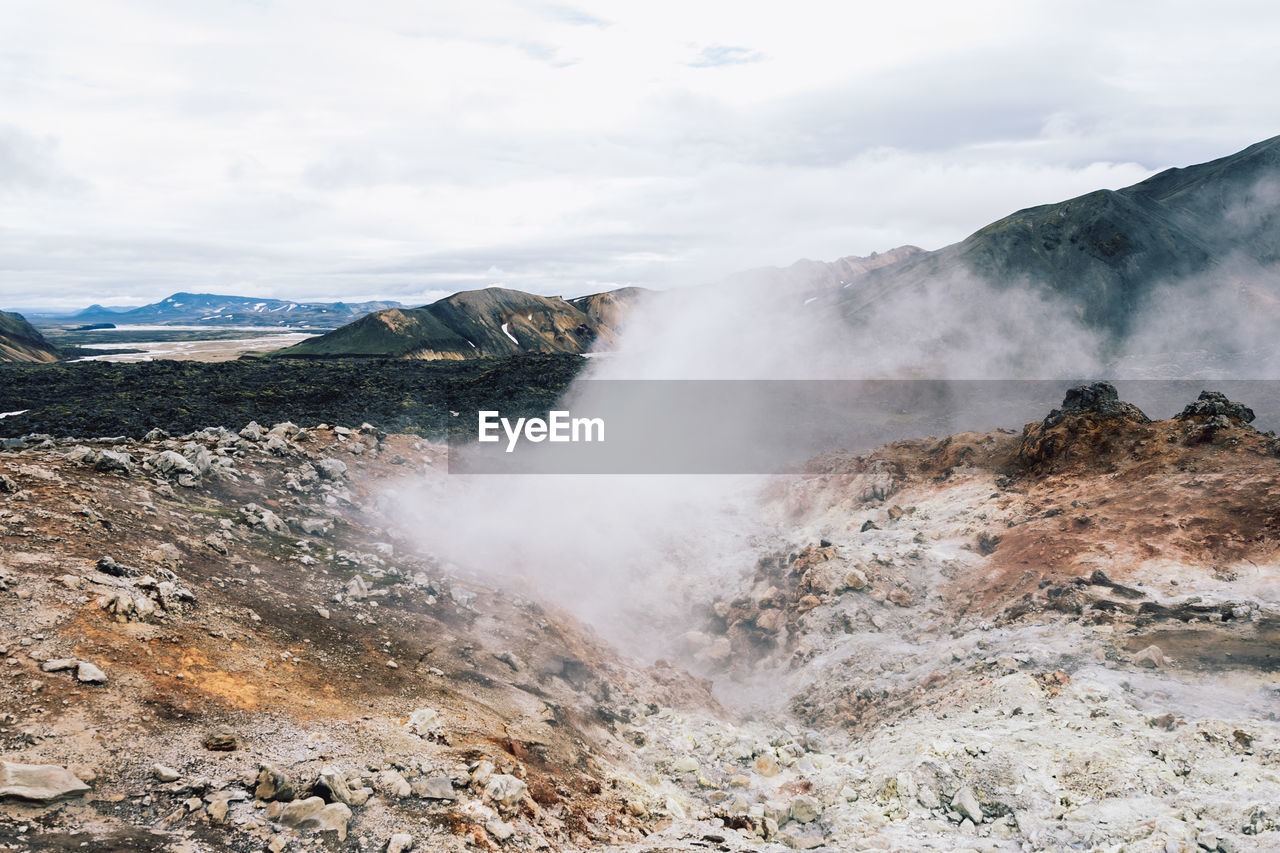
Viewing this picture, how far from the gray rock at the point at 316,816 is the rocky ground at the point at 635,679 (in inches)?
0.7

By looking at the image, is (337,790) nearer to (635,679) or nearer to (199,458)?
(635,679)

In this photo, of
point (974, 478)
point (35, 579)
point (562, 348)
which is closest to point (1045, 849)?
point (35, 579)

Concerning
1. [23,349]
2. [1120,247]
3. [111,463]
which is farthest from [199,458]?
[23,349]

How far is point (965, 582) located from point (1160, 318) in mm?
76189

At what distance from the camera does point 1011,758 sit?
8070 mm

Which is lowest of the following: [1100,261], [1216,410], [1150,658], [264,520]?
[1150,658]

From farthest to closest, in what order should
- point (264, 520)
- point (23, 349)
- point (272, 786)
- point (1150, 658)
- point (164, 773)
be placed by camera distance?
point (23, 349), point (264, 520), point (1150, 658), point (272, 786), point (164, 773)

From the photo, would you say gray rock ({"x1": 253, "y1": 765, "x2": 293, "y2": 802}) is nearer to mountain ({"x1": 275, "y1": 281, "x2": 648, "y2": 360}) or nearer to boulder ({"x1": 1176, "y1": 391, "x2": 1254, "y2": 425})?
boulder ({"x1": 1176, "y1": 391, "x2": 1254, "y2": 425})

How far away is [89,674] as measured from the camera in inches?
242

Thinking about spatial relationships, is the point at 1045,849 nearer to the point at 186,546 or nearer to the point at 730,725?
the point at 730,725

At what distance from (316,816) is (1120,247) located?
9822 cm

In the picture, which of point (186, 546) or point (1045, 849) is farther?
point (186, 546)

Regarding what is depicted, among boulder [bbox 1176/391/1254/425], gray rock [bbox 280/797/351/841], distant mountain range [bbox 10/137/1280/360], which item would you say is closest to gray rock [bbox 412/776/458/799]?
gray rock [bbox 280/797/351/841]

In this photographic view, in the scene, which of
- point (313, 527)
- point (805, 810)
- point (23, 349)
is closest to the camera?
→ point (805, 810)
